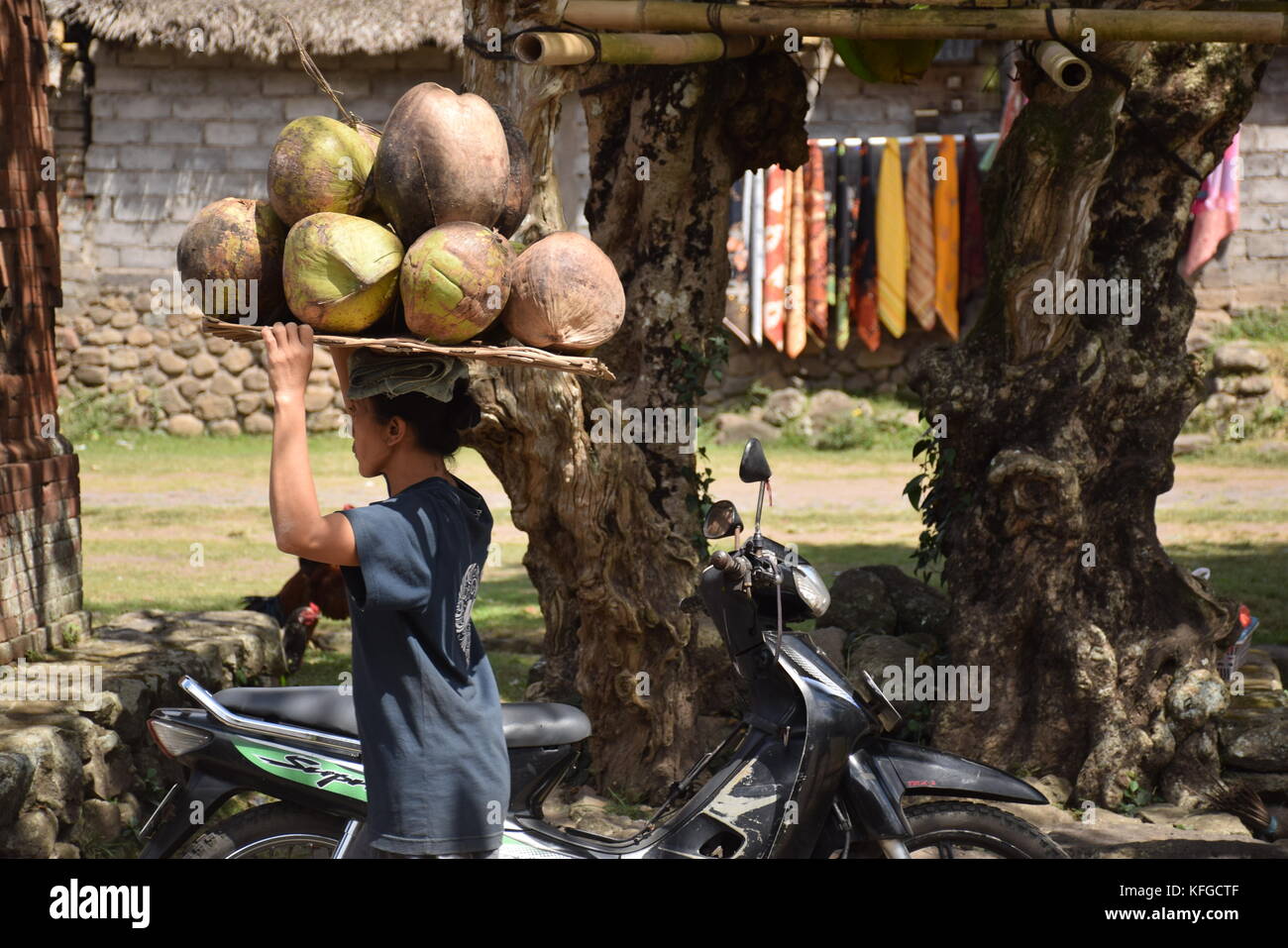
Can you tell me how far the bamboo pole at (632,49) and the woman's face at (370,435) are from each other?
64.3 inches

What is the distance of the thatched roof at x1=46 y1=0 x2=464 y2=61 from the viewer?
1238 cm

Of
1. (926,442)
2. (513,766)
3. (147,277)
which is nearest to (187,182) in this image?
(147,277)

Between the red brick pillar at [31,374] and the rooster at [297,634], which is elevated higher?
the red brick pillar at [31,374]

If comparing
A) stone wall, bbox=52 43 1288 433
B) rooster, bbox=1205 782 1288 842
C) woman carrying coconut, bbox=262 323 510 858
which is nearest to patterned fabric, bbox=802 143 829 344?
stone wall, bbox=52 43 1288 433

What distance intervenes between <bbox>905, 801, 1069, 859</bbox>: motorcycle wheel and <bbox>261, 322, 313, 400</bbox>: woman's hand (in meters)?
1.95

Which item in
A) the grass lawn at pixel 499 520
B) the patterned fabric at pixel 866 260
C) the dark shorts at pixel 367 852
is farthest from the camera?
the patterned fabric at pixel 866 260

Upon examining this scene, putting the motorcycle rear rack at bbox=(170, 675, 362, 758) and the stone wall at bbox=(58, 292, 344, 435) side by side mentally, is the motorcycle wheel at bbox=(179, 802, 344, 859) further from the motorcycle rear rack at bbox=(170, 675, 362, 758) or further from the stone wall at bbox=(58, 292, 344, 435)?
the stone wall at bbox=(58, 292, 344, 435)

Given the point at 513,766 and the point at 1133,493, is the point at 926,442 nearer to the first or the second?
the point at 1133,493

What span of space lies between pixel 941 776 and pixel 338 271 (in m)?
2.02

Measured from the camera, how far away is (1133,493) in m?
5.16

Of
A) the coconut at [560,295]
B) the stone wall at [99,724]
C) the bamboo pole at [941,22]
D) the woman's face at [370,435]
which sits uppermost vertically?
the bamboo pole at [941,22]

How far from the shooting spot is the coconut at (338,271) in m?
2.55

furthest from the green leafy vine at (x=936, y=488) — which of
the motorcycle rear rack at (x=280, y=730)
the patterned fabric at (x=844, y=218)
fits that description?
the patterned fabric at (x=844, y=218)

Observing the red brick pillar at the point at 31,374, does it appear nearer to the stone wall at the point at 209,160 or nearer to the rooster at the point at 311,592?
the rooster at the point at 311,592
